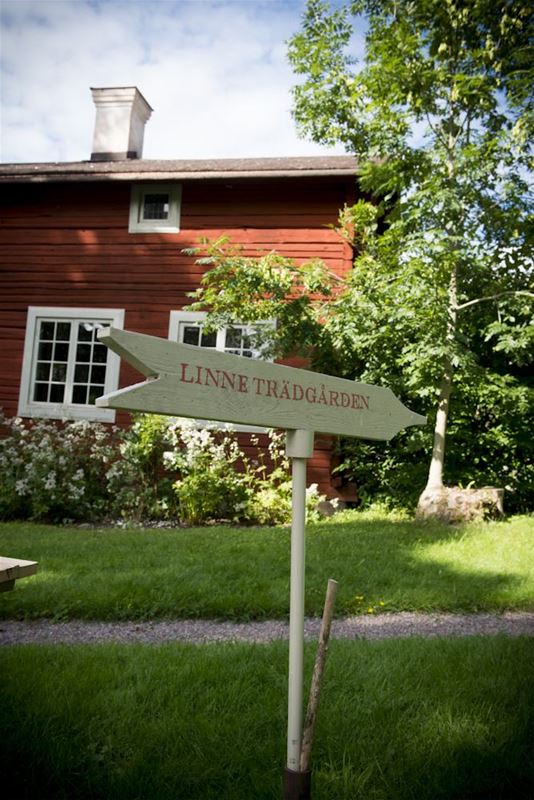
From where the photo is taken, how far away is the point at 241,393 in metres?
1.91

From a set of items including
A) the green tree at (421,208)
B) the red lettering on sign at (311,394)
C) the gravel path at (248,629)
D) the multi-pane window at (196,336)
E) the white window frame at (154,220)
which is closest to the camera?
the red lettering on sign at (311,394)

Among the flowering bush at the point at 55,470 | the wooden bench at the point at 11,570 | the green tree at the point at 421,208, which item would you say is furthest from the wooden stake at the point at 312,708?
the flowering bush at the point at 55,470

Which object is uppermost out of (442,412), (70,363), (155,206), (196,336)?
(155,206)

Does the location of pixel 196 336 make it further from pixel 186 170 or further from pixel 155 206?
pixel 186 170

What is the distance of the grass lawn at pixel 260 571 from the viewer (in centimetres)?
431

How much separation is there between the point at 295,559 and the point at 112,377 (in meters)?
8.91

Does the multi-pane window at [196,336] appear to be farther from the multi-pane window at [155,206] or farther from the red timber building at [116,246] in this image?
the multi-pane window at [155,206]

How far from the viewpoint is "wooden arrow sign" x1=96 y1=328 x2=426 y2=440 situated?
1.66 meters

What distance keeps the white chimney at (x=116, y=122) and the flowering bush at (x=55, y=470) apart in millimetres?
6116

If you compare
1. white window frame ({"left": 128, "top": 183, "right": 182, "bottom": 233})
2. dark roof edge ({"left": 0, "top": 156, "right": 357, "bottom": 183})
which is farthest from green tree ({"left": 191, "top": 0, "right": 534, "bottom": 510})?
white window frame ({"left": 128, "top": 183, "right": 182, "bottom": 233})

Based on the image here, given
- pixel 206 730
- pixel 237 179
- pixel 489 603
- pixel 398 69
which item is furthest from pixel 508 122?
pixel 206 730

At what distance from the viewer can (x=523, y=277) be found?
297 inches

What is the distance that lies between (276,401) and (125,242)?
376 inches

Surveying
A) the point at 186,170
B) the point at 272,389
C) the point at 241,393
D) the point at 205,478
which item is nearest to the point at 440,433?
the point at 205,478
